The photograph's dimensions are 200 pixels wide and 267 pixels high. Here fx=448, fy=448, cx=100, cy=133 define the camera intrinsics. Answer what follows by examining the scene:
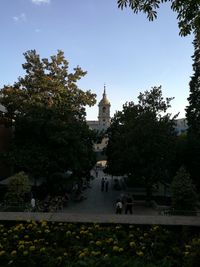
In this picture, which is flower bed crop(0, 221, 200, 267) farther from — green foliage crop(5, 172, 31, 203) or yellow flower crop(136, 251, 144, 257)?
green foliage crop(5, 172, 31, 203)

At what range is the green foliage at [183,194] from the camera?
26.7m

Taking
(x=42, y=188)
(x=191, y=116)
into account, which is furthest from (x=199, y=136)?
(x=42, y=188)

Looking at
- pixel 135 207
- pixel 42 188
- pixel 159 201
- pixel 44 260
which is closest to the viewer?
pixel 44 260

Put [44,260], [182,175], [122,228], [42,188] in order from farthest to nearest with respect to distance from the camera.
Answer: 1. [42,188]
2. [182,175]
3. [122,228]
4. [44,260]

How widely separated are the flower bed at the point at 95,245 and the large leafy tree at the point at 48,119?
2848 centimetres

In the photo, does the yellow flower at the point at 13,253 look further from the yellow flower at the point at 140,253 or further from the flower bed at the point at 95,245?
the yellow flower at the point at 140,253

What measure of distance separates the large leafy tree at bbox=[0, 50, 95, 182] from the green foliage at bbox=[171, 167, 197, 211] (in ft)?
41.7

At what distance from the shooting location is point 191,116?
47.8 m

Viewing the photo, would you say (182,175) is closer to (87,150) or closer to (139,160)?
(139,160)

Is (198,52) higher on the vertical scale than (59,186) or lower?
higher

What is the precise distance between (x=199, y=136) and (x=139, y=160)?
31.3ft

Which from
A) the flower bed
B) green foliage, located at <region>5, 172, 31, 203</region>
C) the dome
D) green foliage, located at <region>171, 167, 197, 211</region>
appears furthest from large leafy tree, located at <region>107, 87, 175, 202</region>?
the dome

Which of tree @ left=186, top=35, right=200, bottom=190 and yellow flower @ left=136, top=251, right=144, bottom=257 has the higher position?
tree @ left=186, top=35, right=200, bottom=190

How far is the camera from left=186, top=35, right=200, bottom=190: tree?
42.1 m
